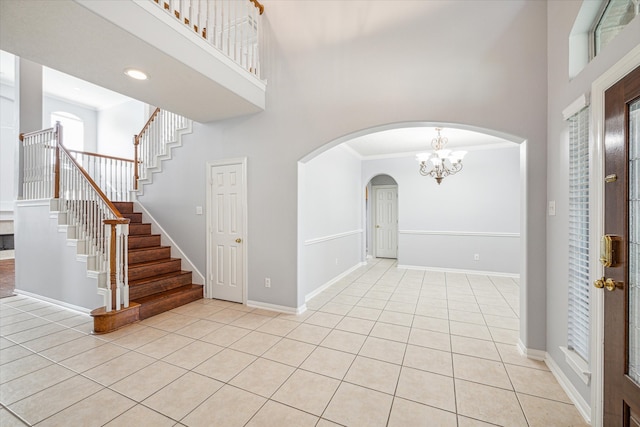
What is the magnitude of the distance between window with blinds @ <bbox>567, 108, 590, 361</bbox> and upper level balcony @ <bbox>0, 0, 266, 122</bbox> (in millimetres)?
3191

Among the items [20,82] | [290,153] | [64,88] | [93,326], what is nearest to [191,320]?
[93,326]

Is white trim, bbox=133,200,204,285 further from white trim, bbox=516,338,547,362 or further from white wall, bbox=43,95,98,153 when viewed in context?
white wall, bbox=43,95,98,153

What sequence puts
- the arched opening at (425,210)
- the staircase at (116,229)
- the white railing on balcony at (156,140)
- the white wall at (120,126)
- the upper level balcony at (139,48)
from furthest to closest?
1. the white wall at (120,126)
2. the arched opening at (425,210)
3. the white railing on balcony at (156,140)
4. the staircase at (116,229)
5. the upper level balcony at (139,48)

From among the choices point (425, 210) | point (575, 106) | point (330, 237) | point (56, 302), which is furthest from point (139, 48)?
point (425, 210)

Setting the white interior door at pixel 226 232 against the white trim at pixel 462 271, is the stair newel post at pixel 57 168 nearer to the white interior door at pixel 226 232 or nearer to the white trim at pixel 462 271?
the white interior door at pixel 226 232

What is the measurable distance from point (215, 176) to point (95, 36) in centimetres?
→ 214

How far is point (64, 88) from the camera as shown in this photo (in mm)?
6562

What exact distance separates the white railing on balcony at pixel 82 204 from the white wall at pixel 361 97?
1.12 meters

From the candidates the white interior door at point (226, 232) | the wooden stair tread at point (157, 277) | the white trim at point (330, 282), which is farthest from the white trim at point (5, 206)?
the white trim at point (330, 282)

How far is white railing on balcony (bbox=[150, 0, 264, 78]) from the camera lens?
2594 mm

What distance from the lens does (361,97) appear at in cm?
303

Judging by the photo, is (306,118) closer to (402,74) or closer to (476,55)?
(402,74)

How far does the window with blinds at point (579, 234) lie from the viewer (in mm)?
1732

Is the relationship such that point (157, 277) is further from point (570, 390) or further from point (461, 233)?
point (461, 233)
